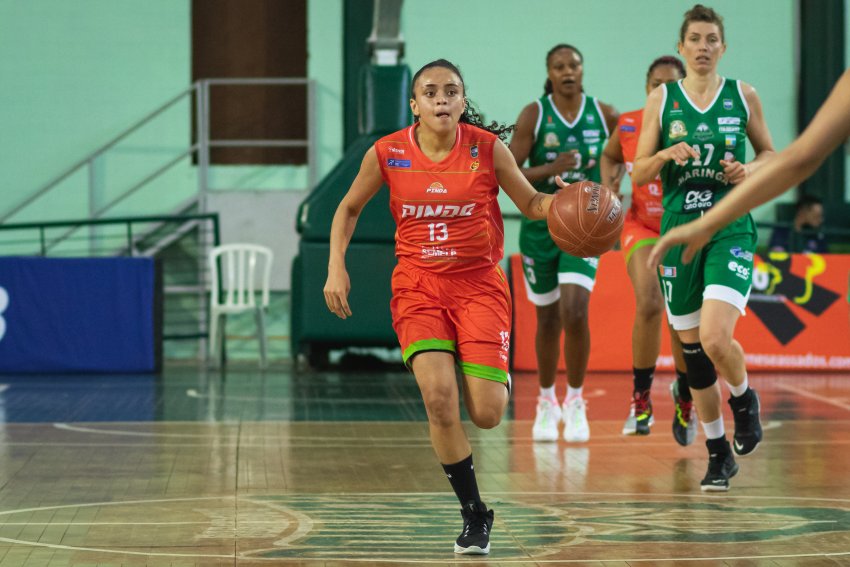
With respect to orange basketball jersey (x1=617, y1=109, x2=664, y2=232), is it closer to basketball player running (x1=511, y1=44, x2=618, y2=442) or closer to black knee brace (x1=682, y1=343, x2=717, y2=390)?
basketball player running (x1=511, y1=44, x2=618, y2=442)

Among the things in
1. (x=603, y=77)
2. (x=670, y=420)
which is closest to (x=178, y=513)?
(x=670, y=420)

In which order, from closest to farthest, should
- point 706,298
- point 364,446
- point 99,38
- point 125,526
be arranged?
point 125,526
point 706,298
point 364,446
point 99,38

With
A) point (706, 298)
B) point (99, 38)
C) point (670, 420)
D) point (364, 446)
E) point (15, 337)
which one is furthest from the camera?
point (99, 38)

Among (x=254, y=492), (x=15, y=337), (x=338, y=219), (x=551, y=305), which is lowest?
(x=15, y=337)

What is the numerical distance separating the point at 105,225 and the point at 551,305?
29.8 feet

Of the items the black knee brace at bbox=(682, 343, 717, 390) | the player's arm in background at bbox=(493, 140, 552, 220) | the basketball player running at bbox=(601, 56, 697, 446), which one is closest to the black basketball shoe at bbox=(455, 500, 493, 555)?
the player's arm in background at bbox=(493, 140, 552, 220)

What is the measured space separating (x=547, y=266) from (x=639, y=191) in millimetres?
718

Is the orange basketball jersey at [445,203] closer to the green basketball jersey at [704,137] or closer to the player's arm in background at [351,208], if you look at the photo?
the player's arm in background at [351,208]

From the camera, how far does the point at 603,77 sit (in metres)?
16.1

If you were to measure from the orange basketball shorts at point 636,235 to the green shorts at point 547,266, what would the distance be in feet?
0.67

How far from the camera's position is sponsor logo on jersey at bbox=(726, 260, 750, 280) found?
5578 millimetres

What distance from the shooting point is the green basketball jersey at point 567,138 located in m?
7.48

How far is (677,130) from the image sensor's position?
589 cm

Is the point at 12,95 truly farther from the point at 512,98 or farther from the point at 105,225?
the point at 512,98
